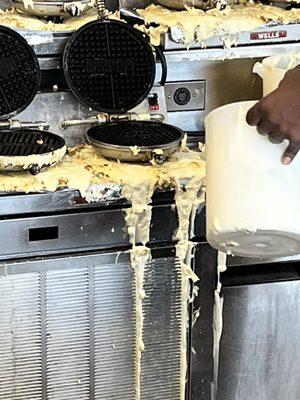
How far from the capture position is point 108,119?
2562mm

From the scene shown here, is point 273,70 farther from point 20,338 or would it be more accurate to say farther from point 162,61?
point 20,338

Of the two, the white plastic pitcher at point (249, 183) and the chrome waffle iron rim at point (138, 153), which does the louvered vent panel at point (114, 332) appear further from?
the white plastic pitcher at point (249, 183)

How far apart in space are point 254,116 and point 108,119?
33.8 inches

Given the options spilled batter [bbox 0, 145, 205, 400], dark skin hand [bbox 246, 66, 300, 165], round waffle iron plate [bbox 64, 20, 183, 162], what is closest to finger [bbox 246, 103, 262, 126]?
dark skin hand [bbox 246, 66, 300, 165]

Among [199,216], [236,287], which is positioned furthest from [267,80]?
[236,287]

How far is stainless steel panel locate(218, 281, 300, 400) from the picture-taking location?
252 centimetres

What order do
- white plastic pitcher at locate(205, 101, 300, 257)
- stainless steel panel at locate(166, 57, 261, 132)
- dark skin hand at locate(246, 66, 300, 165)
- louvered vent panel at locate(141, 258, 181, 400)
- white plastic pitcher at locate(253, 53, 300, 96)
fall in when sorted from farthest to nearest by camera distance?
1. stainless steel panel at locate(166, 57, 261, 132)
2. louvered vent panel at locate(141, 258, 181, 400)
3. white plastic pitcher at locate(253, 53, 300, 96)
4. white plastic pitcher at locate(205, 101, 300, 257)
5. dark skin hand at locate(246, 66, 300, 165)

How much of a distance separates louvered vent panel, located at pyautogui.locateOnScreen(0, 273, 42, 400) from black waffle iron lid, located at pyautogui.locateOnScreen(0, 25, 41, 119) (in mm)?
511

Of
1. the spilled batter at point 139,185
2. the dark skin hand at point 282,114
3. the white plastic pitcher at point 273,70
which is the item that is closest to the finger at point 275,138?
the dark skin hand at point 282,114

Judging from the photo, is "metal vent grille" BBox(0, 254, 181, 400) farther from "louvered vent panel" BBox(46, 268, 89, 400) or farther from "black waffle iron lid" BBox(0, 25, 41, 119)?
"black waffle iron lid" BBox(0, 25, 41, 119)

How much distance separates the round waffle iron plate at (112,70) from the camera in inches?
99.3

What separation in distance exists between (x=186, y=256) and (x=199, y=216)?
0.12m

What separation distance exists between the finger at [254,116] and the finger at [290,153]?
9 cm

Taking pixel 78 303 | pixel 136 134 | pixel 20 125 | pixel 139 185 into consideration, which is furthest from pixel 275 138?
pixel 20 125
